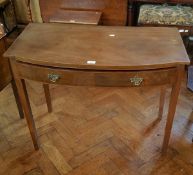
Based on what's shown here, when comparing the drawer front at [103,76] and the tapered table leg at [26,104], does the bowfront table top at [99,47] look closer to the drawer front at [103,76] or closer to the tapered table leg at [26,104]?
the drawer front at [103,76]

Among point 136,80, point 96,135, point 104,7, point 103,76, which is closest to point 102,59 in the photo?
point 103,76

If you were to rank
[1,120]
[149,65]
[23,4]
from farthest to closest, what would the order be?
[23,4] < [1,120] < [149,65]

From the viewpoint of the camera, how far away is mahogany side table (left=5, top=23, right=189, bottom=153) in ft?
3.74

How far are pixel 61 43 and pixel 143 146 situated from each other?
83 cm

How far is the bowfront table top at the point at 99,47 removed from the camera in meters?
1.13

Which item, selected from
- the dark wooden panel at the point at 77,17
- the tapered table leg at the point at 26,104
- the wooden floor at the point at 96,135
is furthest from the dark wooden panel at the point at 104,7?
the tapered table leg at the point at 26,104

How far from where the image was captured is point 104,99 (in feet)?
6.61

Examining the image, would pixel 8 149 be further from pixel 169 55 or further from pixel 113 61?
pixel 169 55

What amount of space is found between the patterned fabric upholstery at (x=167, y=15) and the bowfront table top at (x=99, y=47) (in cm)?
76

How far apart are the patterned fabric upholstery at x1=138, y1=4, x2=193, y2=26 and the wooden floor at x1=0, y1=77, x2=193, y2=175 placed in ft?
1.86

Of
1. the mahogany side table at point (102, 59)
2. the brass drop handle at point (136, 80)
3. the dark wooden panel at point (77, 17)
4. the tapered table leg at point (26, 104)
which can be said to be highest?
the mahogany side table at point (102, 59)

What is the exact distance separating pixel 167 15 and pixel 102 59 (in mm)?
1192

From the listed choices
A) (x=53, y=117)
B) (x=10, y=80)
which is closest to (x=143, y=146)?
(x=53, y=117)

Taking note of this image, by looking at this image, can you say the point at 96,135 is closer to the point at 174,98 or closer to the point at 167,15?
the point at 174,98
